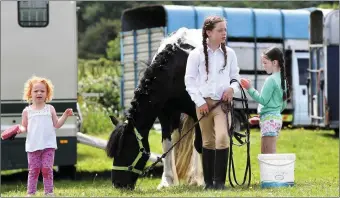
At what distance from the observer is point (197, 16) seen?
19078 millimetres

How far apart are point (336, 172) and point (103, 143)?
Answer: 3988mm

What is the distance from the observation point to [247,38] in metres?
19.8

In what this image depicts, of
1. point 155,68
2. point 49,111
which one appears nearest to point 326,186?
point 155,68

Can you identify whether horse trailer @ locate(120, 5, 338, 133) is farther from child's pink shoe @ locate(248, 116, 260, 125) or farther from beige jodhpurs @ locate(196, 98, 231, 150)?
beige jodhpurs @ locate(196, 98, 231, 150)

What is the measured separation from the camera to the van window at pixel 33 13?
40.7 ft

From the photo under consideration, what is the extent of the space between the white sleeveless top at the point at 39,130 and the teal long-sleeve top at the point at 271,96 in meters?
2.28

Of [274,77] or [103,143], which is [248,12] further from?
[274,77]

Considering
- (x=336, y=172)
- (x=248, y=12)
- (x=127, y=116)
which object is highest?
(x=248, y=12)

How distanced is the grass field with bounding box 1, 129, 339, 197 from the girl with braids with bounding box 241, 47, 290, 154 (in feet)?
1.82

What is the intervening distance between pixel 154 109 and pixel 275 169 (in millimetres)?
1645

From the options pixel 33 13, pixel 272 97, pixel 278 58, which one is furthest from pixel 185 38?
pixel 33 13

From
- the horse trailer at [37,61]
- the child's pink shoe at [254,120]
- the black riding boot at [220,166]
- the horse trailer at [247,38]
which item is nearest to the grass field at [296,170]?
the black riding boot at [220,166]

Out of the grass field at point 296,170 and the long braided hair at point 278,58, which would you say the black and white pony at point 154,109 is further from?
the long braided hair at point 278,58

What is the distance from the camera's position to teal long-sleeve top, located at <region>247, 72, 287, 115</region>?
8.59 metres
